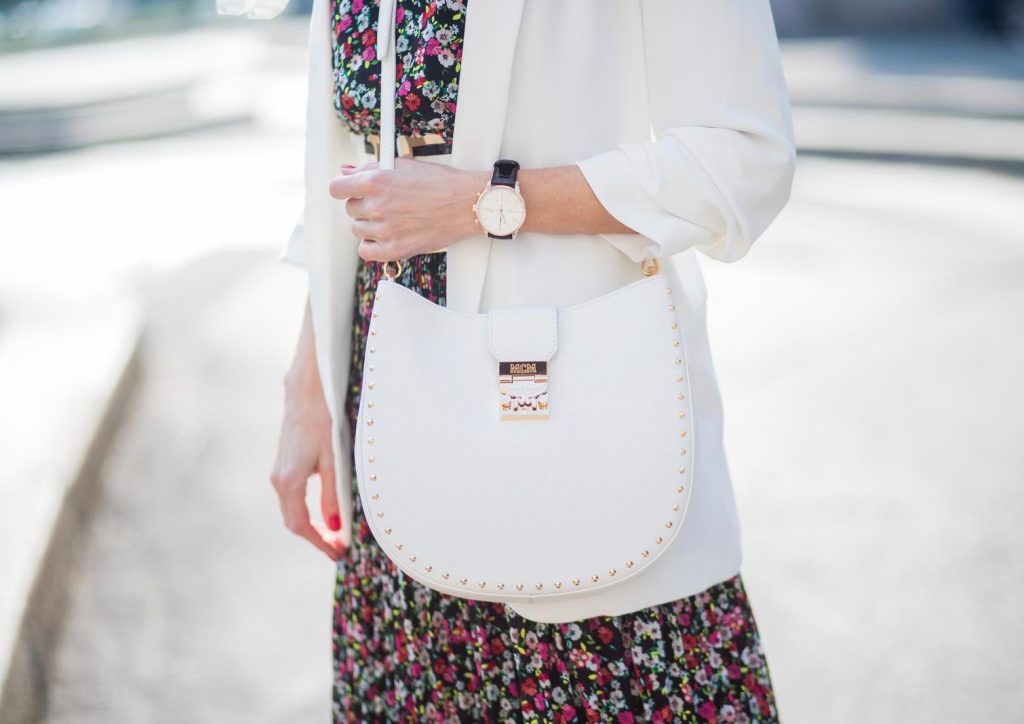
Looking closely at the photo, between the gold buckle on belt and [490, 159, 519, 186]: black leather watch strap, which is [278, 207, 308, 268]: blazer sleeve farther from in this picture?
[490, 159, 519, 186]: black leather watch strap

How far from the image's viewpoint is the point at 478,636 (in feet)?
4.42

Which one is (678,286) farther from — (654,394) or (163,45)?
(163,45)

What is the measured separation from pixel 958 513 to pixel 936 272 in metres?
2.85

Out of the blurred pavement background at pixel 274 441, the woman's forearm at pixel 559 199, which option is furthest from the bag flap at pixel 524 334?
the blurred pavement background at pixel 274 441

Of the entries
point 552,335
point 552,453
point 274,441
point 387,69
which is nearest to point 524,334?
point 552,335

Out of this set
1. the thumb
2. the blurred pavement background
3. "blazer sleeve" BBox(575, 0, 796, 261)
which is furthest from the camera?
the blurred pavement background

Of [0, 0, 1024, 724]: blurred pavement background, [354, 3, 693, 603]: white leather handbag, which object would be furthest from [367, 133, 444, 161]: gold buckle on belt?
[0, 0, 1024, 724]: blurred pavement background

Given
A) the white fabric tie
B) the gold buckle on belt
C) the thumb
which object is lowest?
the thumb

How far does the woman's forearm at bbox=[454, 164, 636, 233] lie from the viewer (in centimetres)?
117

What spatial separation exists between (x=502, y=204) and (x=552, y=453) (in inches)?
11.3

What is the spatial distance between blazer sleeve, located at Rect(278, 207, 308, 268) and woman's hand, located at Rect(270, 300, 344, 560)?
0.39 feet

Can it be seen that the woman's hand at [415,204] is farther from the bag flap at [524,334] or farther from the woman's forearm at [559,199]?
the bag flap at [524,334]

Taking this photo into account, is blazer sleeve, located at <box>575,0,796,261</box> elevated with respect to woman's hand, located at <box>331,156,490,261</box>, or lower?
elevated

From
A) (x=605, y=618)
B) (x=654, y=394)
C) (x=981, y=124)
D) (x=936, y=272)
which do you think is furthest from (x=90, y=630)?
(x=981, y=124)
